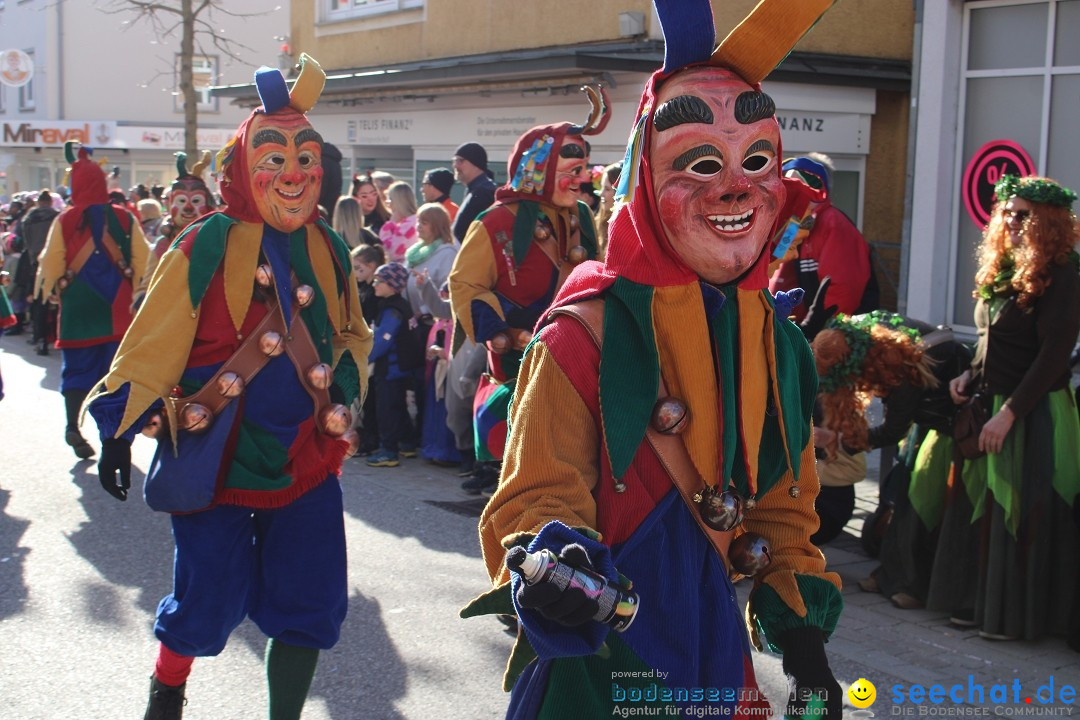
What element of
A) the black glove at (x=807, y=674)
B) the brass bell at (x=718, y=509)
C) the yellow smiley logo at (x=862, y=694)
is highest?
the brass bell at (x=718, y=509)

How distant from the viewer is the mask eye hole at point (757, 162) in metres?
2.50

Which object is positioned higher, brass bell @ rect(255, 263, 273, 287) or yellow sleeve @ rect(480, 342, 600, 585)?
brass bell @ rect(255, 263, 273, 287)

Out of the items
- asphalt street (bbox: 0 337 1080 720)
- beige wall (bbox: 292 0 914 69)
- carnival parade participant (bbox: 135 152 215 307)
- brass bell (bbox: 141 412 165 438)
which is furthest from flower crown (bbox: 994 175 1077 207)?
beige wall (bbox: 292 0 914 69)

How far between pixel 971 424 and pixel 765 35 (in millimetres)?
3236

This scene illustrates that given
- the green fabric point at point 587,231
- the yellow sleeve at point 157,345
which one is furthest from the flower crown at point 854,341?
the yellow sleeve at point 157,345

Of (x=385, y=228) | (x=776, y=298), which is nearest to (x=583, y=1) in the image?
(x=385, y=228)

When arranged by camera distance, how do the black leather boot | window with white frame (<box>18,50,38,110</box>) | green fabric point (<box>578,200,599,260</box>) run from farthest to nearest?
window with white frame (<box>18,50,38,110</box>), green fabric point (<box>578,200,599,260</box>), the black leather boot

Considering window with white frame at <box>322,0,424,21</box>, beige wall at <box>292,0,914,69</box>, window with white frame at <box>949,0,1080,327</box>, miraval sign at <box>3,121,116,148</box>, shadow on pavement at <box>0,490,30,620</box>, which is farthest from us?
miraval sign at <box>3,121,116,148</box>

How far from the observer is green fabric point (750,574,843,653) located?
2.51 metres

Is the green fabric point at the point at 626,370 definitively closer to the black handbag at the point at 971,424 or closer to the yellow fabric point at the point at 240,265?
the yellow fabric point at the point at 240,265

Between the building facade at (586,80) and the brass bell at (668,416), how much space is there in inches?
398

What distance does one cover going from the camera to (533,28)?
15.0 metres

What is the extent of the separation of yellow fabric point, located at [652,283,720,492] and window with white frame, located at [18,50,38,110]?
36.3m

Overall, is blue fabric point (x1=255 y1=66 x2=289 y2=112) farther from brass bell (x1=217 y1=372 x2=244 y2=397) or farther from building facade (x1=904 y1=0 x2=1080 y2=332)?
building facade (x1=904 y1=0 x2=1080 y2=332)
